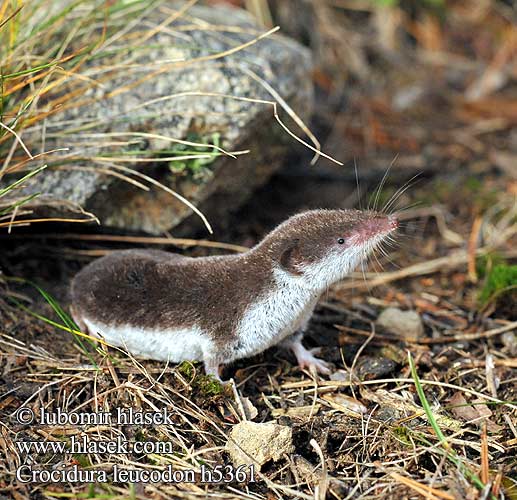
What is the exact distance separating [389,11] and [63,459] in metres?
6.22

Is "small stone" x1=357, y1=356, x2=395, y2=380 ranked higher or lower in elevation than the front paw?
lower

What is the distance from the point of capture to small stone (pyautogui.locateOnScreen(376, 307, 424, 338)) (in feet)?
13.6

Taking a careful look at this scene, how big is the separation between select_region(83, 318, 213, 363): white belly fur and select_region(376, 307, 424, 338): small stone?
1.23m

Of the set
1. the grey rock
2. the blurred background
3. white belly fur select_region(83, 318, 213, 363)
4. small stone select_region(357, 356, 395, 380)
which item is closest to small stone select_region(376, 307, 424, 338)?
the blurred background

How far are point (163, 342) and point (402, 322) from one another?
1.50 metres

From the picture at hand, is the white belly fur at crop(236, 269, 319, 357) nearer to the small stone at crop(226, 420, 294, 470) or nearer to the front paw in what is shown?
the front paw

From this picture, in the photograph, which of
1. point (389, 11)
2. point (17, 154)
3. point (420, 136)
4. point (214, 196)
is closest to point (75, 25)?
point (17, 154)

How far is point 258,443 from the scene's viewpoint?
10.1ft

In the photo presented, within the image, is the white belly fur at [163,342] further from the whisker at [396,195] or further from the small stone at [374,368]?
the whisker at [396,195]

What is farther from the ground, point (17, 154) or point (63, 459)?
point (17, 154)

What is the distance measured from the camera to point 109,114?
4273mm

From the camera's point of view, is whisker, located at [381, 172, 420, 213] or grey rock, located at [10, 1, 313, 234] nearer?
whisker, located at [381, 172, 420, 213]

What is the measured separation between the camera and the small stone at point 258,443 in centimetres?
306

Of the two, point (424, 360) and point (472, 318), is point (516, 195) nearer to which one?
point (472, 318)
